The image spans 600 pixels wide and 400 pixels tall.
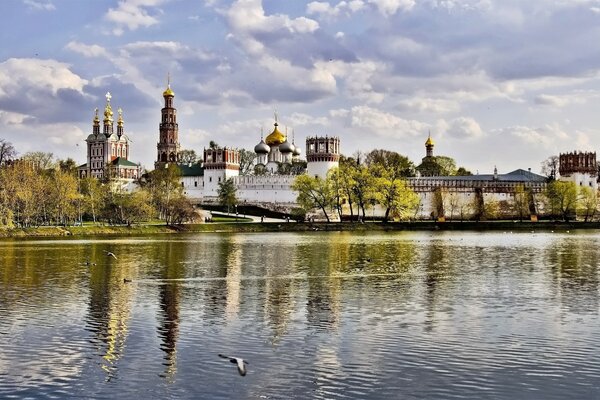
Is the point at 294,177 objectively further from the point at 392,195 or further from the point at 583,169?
the point at 583,169

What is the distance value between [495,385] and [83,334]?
30.1ft

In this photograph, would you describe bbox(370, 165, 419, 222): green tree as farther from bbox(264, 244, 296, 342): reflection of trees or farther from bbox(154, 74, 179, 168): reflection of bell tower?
bbox(154, 74, 179, 168): reflection of bell tower

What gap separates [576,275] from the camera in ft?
97.9

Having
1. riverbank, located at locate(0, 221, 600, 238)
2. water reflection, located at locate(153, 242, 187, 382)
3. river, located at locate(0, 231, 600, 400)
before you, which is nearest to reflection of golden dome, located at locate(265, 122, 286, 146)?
riverbank, located at locate(0, 221, 600, 238)

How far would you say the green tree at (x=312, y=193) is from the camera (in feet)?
283

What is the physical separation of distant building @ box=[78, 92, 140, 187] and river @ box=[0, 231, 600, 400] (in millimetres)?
100352

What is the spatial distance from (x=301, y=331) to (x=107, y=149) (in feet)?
404

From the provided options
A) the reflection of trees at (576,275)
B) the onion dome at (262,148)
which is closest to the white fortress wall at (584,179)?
the onion dome at (262,148)

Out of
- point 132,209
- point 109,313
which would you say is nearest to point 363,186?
point 132,209

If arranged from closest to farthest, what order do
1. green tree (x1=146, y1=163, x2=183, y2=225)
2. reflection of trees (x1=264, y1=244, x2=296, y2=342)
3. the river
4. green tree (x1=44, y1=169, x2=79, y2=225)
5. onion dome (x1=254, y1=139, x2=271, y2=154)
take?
1. the river
2. reflection of trees (x1=264, y1=244, x2=296, y2=342)
3. green tree (x1=44, y1=169, x2=79, y2=225)
4. green tree (x1=146, y1=163, x2=183, y2=225)
5. onion dome (x1=254, y1=139, x2=271, y2=154)

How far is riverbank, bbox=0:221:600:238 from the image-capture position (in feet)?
219

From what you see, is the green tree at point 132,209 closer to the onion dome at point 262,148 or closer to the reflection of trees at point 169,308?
the reflection of trees at point 169,308

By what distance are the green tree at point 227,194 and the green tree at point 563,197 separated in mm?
38828

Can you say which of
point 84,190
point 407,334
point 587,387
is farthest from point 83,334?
point 84,190
